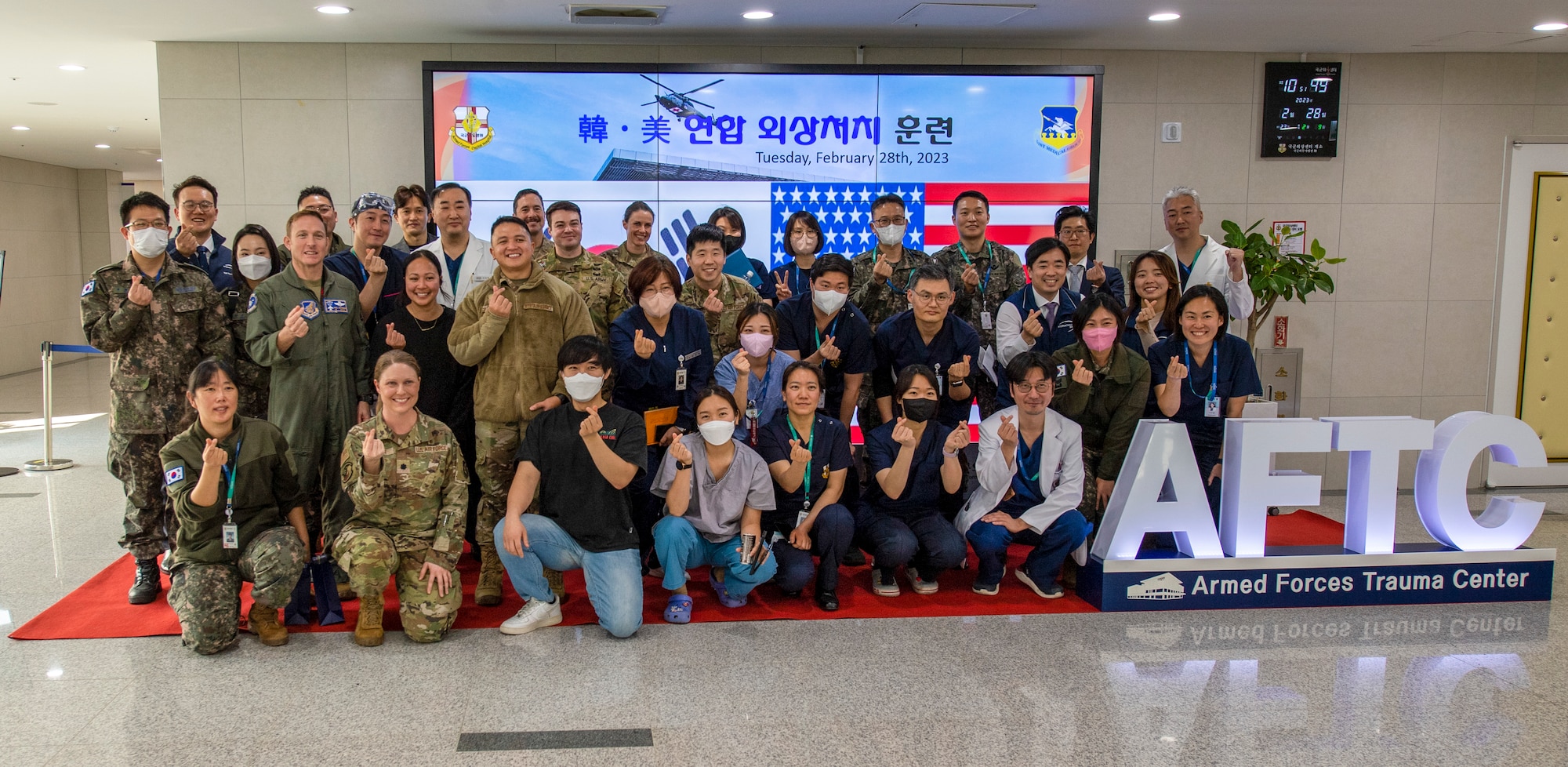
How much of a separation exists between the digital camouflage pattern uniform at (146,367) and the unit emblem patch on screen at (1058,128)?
187 inches

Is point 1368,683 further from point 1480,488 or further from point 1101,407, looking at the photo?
point 1480,488

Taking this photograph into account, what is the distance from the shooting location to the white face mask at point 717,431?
12.9 feet

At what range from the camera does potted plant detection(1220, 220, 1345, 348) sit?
6125 millimetres

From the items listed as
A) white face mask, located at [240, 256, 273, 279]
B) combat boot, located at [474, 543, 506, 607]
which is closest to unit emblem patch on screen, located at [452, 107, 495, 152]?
white face mask, located at [240, 256, 273, 279]

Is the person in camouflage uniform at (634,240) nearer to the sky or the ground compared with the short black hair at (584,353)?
nearer to the sky

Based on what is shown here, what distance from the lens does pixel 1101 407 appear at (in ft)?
14.9

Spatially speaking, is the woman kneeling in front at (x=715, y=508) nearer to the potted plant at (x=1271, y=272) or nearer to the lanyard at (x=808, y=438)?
the lanyard at (x=808, y=438)

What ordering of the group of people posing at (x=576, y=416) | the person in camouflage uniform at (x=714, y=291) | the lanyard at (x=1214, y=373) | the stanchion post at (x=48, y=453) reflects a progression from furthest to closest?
the stanchion post at (x=48, y=453), the person in camouflage uniform at (x=714, y=291), the lanyard at (x=1214, y=373), the group of people posing at (x=576, y=416)

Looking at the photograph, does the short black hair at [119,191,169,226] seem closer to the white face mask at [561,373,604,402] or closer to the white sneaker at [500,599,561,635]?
the white face mask at [561,373,604,402]

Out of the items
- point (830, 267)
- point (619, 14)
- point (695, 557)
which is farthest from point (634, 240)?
point (695, 557)

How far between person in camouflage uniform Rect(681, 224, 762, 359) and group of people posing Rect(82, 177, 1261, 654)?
2 centimetres

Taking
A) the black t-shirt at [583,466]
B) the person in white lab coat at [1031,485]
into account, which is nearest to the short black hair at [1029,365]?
the person in white lab coat at [1031,485]

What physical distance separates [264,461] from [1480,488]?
7564 millimetres

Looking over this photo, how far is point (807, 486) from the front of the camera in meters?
4.24
